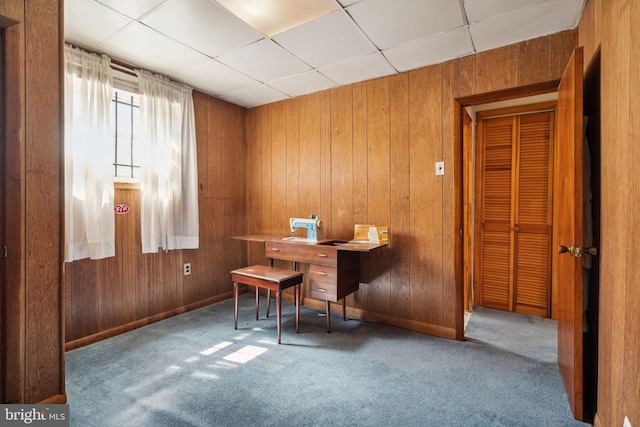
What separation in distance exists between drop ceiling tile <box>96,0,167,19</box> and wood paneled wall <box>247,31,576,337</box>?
1837mm

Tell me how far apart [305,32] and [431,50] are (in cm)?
106

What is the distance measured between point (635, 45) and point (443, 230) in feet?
5.88

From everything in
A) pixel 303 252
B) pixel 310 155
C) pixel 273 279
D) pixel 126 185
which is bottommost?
pixel 273 279

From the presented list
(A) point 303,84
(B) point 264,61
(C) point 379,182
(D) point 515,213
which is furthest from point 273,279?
(D) point 515,213

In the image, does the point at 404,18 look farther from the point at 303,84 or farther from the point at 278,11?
the point at 303,84

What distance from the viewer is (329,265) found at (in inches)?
109

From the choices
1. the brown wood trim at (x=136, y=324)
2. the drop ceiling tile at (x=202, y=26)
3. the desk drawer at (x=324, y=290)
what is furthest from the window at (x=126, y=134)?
the desk drawer at (x=324, y=290)

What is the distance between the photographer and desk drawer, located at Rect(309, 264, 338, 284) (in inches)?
108

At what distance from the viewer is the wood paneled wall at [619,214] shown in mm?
1144

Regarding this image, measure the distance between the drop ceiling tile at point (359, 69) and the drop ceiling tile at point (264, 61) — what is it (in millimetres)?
272

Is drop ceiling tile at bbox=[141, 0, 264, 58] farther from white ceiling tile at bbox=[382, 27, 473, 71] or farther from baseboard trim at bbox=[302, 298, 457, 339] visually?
baseboard trim at bbox=[302, 298, 457, 339]

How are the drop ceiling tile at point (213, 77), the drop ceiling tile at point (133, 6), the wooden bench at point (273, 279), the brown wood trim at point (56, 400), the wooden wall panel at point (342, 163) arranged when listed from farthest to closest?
1. the wooden wall panel at point (342, 163)
2. the drop ceiling tile at point (213, 77)
3. the wooden bench at point (273, 279)
4. the drop ceiling tile at point (133, 6)
5. the brown wood trim at point (56, 400)

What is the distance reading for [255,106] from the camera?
3998 millimetres

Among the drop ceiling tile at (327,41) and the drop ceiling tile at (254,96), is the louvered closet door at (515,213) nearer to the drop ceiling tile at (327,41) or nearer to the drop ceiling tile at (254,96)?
the drop ceiling tile at (327,41)
